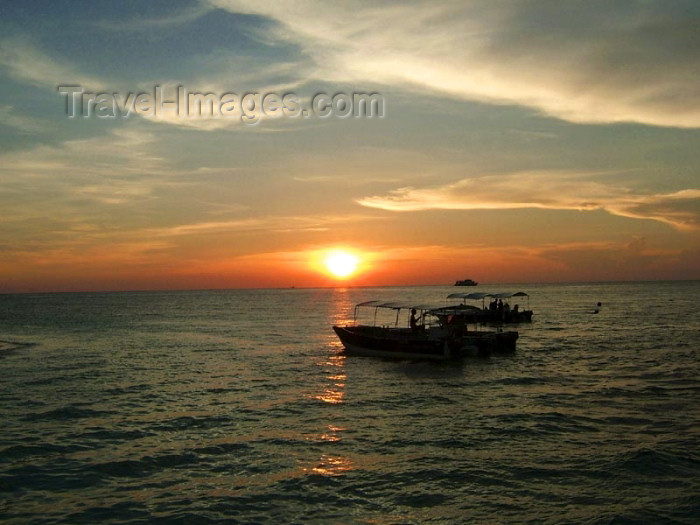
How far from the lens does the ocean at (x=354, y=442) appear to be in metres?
14.2

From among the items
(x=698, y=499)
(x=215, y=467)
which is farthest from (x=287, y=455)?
(x=698, y=499)

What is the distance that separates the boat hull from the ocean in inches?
80.9

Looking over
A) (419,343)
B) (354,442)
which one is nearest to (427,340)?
(419,343)

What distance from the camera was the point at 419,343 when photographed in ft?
134

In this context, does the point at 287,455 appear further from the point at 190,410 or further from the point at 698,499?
the point at 698,499

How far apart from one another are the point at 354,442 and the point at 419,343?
71.6 ft

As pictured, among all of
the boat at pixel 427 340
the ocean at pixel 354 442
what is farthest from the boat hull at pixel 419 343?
the ocean at pixel 354 442

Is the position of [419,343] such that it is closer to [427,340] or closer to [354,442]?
[427,340]

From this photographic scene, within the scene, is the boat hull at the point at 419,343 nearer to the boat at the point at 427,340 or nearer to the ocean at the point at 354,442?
the boat at the point at 427,340

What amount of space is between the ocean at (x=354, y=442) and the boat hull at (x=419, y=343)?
2056 millimetres

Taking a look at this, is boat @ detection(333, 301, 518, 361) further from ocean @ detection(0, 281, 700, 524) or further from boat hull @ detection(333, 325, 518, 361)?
ocean @ detection(0, 281, 700, 524)

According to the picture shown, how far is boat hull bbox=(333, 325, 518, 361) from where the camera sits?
4078 cm

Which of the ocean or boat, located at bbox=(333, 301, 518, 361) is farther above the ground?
boat, located at bbox=(333, 301, 518, 361)

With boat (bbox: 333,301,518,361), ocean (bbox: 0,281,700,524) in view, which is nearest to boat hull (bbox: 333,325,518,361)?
boat (bbox: 333,301,518,361)
